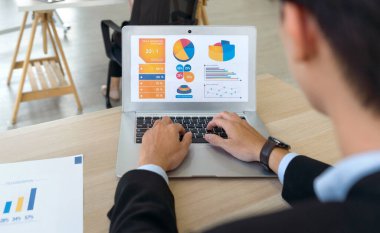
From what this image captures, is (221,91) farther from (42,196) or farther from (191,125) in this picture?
(42,196)

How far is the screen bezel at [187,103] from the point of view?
3.40ft

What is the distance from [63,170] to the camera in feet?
2.74

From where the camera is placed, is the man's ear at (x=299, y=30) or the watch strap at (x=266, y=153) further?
the watch strap at (x=266, y=153)

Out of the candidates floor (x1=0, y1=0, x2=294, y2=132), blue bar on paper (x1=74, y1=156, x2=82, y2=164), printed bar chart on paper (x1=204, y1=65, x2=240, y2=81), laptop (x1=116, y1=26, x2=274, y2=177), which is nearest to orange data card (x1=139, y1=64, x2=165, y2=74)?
laptop (x1=116, y1=26, x2=274, y2=177)

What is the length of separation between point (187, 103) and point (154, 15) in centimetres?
117

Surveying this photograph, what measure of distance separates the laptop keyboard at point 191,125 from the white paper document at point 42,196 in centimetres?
18

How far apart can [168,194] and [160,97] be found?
15.8 inches

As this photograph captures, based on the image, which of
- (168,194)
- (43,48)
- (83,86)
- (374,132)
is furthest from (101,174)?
(43,48)

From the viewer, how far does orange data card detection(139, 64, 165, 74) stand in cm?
105

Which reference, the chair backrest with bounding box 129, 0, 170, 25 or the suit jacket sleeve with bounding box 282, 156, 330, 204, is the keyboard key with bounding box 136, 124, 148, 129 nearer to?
the suit jacket sleeve with bounding box 282, 156, 330, 204

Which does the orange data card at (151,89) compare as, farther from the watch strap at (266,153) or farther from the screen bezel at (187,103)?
the watch strap at (266,153)

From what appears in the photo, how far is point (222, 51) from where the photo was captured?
3.47 ft

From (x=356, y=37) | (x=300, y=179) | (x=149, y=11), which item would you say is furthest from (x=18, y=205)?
(x=149, y=11)

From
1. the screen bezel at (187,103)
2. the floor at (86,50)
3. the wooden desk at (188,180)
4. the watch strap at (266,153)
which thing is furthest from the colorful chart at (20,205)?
the floor at (86,50)
